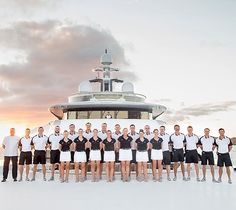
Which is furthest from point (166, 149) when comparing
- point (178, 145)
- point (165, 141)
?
point (178, 145)

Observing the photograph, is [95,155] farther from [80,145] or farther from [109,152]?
[80,145]

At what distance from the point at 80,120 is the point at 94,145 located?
19.6ft

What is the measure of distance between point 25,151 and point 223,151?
258 inches

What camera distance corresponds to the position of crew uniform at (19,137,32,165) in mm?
11297

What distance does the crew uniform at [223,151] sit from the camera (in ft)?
34.4

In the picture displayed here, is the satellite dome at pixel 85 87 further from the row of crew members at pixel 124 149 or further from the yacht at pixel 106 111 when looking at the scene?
the row of crew members at pixel 124 149

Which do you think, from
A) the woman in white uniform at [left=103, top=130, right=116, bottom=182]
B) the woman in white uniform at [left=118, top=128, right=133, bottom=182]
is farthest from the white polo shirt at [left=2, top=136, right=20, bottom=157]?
the woman in white uniform at [left=118, top=128, right=133, bottom=182]

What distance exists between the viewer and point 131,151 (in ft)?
36.7

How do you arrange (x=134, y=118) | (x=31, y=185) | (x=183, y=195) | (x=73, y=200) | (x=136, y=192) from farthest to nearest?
(x=134, y=118)
(x=31, y=185)
(x=136, y=192)
(x=183, y=195)
(x=73, y=200)

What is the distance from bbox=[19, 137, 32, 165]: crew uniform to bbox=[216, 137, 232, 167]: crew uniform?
628cm

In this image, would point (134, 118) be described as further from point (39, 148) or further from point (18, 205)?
point (18, 205)

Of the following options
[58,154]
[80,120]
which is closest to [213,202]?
[58,154]

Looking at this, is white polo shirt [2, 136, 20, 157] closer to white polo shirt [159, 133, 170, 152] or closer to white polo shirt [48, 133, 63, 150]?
white polo shirt [48, 133, 63, 150]

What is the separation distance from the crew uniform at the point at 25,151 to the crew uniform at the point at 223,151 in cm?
628
